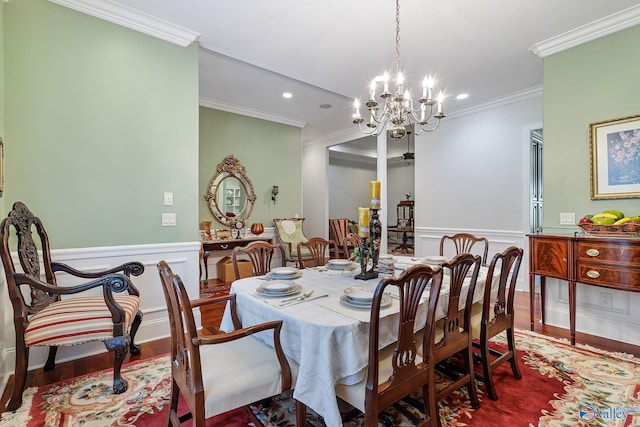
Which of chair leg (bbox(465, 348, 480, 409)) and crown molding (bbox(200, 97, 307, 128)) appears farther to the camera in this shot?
crown molding (bbox(200, 97, 307, 128))

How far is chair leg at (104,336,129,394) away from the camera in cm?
195

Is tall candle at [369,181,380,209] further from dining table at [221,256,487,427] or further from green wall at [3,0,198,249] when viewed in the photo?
green wall at [3,0,198,249]

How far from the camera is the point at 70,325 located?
188 centimetres

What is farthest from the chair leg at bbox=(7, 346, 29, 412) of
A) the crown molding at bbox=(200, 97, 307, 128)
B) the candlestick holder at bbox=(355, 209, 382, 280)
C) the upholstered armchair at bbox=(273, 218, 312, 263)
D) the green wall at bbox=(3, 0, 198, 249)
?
the crown molding at bbox=(200, 97, 307, 128)

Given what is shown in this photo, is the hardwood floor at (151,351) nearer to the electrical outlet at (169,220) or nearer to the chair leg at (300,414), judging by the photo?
the electrical outlet at (169,220)

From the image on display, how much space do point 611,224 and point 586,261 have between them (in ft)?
1.19

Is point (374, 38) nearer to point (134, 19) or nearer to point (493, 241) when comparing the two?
point (134, 19)

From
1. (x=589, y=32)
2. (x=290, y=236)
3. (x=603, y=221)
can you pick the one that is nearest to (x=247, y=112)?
(x=290, y=236)

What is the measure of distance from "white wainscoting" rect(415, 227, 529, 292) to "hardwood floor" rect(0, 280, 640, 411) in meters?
1.03

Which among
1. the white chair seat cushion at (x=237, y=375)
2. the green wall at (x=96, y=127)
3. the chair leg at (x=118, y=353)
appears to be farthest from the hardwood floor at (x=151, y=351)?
the white chair seat cushion at (x=237, y=375)

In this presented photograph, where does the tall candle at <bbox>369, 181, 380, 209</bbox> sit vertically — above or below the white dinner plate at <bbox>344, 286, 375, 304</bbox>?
above

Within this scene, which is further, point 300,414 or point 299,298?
point 299,298

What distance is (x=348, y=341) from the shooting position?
4.22ft

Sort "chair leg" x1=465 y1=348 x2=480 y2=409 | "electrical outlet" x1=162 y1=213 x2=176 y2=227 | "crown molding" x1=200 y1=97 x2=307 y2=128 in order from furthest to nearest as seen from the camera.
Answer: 1. "crown molding" x1=200 y1=97 x2=307 y2=128
2. "electrical outlet" x1=162 y1=213 x2=176 y2=227
3. "chair leg" x1=465 y1=348 x2=480 y2=409
